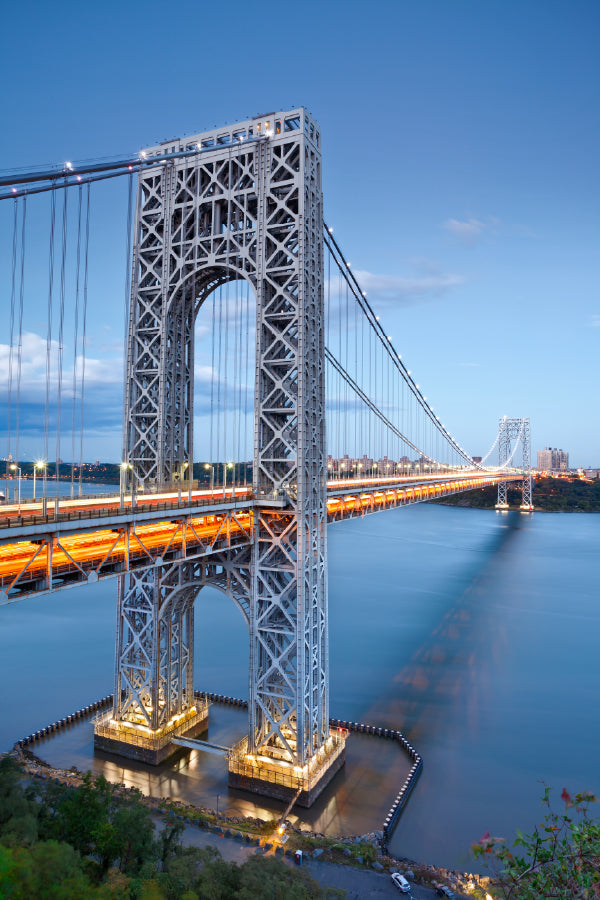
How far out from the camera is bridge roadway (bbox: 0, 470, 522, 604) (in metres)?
12.9

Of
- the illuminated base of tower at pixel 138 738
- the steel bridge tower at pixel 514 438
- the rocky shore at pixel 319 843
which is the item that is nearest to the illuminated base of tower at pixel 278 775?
the rocky shore at pixel 319 843

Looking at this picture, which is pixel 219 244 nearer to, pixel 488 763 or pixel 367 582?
pixel 488 763

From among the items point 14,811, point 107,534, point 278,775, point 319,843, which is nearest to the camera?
point 14,811

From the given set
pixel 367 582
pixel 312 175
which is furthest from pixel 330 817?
pixel 367 582

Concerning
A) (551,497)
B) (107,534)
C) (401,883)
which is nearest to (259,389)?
(107,534)

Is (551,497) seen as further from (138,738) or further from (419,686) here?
(138,738)

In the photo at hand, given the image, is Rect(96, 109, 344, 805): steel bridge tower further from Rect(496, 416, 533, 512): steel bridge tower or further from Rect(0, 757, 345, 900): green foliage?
Rect(496, 416, 533, 512): steel bridge tower

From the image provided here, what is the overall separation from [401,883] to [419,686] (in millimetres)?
Result: 16911

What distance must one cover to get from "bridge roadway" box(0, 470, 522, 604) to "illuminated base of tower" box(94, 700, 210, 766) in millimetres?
7884

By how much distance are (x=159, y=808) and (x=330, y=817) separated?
5.80 meters

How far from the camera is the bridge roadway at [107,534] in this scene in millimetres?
12883

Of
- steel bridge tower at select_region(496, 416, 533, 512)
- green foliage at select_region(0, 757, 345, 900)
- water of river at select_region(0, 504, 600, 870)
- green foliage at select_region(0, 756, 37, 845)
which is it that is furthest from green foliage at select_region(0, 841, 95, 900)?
steel bridge tower at select_region(496, 416, 533, 512)

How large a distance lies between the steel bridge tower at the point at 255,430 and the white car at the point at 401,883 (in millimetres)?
4745

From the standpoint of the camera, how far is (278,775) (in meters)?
19.8
